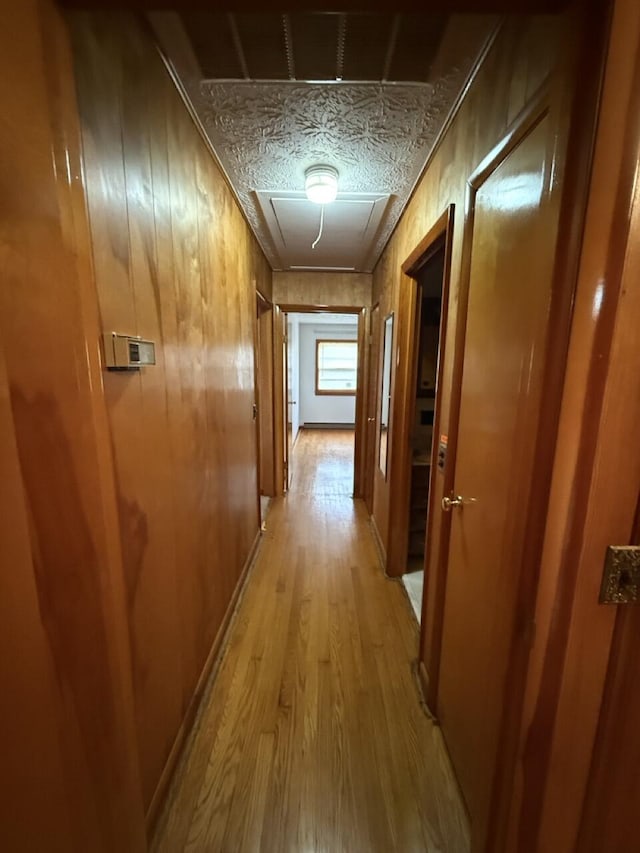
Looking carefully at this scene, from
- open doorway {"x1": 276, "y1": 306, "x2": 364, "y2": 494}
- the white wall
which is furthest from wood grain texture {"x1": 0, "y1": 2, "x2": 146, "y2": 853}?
the white wall

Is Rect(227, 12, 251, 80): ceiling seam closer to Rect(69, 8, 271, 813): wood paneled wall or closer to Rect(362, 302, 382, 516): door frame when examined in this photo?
Rect(69, 8, 271, 813): wood paneled wall

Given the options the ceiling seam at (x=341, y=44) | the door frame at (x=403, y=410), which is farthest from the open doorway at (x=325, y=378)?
the ceiling seam at (x=341, y=44)

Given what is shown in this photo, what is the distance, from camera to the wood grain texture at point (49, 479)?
0.56 metres

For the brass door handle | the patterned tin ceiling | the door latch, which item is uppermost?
the patterned tin ceiling

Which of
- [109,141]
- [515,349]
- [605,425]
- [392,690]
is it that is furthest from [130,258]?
[392,690]

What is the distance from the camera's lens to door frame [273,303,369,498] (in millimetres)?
3631

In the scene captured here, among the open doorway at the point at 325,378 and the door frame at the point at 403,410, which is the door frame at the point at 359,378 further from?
the open doorway at the point at 325,378

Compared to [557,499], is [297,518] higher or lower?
lower

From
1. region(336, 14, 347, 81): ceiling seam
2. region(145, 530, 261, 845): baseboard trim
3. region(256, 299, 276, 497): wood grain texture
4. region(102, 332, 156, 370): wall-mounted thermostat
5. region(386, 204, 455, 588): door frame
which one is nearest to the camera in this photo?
region(102, 332, 156, 370): wall-mounted thermostat

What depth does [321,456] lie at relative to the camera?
18.6 feet

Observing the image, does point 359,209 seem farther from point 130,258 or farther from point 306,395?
point 306,395

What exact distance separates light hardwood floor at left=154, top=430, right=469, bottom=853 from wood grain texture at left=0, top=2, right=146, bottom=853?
592 millimetres

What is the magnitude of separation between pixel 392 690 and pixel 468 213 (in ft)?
6.46

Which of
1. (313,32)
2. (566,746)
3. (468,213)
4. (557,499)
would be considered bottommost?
(566,746)
